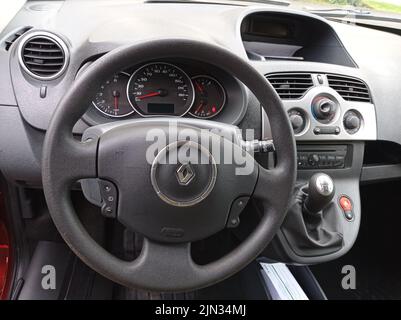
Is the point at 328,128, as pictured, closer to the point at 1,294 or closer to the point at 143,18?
the point at 143,18

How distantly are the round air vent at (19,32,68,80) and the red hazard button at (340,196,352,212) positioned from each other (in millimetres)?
968

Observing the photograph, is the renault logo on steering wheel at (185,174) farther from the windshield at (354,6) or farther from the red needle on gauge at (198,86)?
the windshield at (354,6)

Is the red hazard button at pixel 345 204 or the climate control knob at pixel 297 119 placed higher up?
the climate control knob at pixel 297 119

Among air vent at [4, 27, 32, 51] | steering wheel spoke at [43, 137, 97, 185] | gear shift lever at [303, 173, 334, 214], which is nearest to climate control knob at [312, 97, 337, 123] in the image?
gear shift lever at [303, 173, 334, 214]

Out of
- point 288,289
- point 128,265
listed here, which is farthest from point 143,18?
point 288,289

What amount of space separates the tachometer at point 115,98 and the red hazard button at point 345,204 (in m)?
0.75

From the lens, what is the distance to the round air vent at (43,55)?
1086mm

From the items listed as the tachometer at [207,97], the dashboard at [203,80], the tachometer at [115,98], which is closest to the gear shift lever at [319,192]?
the dashboard at [203,80]

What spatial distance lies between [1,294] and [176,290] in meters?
0.82

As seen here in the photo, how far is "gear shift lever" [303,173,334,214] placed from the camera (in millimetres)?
1134

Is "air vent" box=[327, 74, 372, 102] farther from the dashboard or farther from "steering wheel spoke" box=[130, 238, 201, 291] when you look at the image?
"steering wheel spoke" box=[130, 238, 201, 291]

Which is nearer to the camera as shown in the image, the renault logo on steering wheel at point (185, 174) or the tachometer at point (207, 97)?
the renault logo on steering wheel at point (185, 174)

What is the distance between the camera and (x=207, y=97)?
1157mm

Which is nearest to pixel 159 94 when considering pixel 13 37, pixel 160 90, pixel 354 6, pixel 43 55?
pixel 160 90
